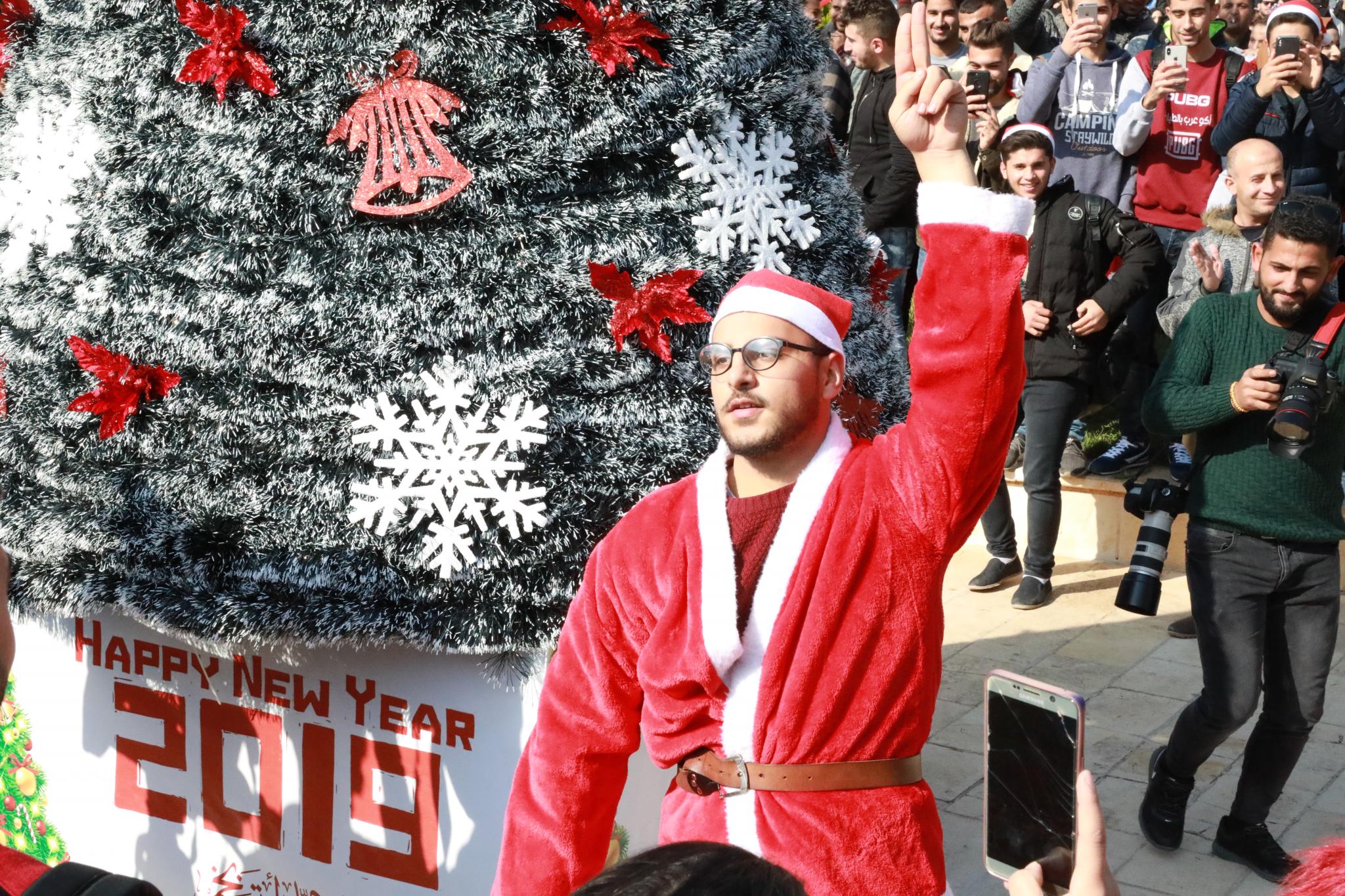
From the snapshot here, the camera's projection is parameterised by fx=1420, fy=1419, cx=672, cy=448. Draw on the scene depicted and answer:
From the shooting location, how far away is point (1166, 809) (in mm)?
4297

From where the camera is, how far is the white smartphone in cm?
172

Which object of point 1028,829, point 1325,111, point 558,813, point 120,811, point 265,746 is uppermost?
point 1325,111

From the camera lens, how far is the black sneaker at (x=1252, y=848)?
4.15 meters

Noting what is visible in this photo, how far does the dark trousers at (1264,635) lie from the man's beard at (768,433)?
200 centimetres

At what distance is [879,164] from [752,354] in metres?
5.12

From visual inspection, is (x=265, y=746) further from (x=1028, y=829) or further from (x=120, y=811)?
(x=1028, y=829)

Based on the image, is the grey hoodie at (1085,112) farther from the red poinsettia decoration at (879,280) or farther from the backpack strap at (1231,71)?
the red poinsettia decoration at (879,280)

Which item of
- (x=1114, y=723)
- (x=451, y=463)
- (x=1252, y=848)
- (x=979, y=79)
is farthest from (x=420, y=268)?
(x=979, y=79)

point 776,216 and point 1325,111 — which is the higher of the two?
point 1325,111

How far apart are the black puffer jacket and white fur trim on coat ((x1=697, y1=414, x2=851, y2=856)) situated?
373cm

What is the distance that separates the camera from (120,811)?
3.72m

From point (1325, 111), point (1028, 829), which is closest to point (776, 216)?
point (1028, 829)

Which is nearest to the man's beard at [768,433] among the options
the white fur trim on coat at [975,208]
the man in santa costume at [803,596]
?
the man in santa costume at [803,596]

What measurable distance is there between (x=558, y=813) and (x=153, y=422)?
1.38 meters
